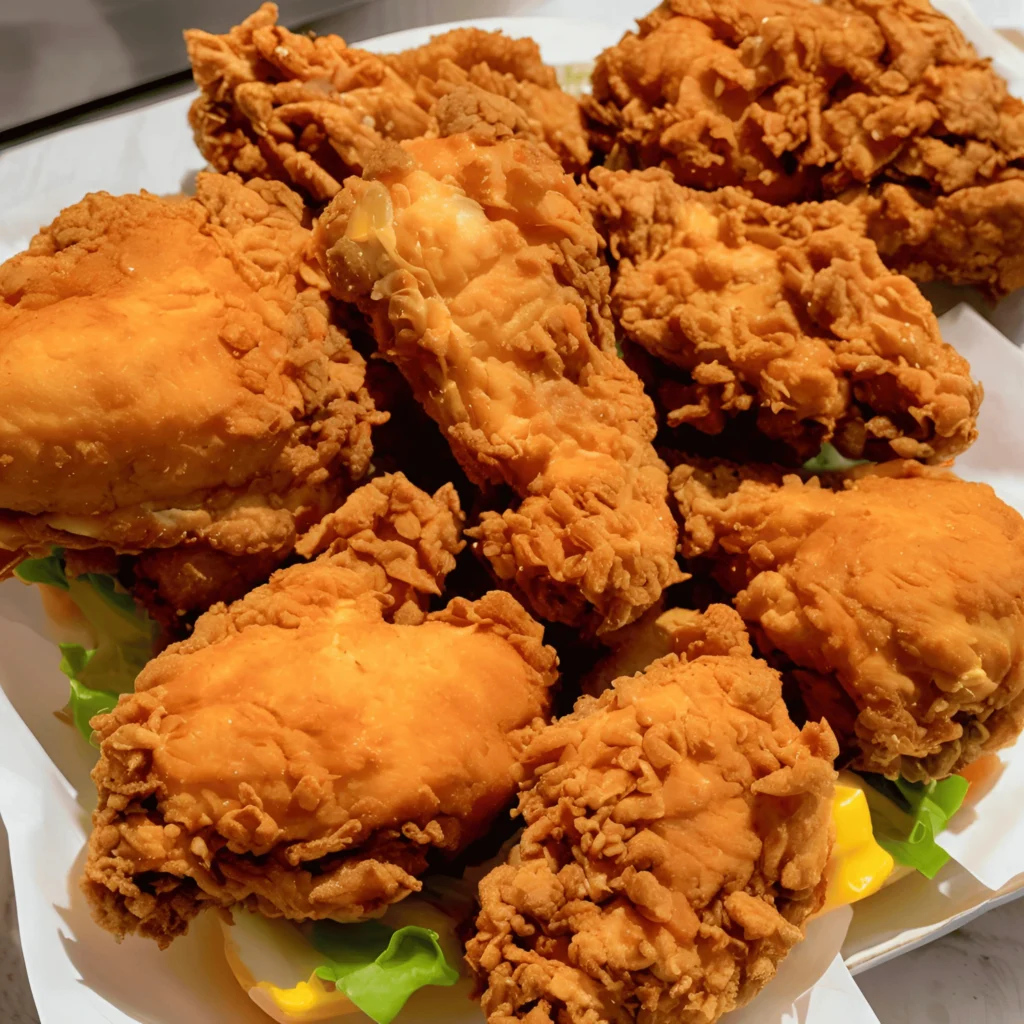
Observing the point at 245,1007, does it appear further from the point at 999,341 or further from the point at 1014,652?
the point at 999,341

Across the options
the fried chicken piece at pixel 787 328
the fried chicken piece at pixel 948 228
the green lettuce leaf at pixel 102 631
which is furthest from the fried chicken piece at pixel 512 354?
the fried chicken piece at pixel 948 228

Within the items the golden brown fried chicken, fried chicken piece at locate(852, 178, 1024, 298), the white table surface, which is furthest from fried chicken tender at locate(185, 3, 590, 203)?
the white table surface

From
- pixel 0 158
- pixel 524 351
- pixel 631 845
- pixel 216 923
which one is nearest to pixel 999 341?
pixel 524 351

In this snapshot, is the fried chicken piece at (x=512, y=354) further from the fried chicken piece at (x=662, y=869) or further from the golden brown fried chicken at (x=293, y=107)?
the golden brown fried chicken at (x=293, y=107)

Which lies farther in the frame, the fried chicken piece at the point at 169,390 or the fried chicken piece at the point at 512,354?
the fried chicken piece at the point at 512,354

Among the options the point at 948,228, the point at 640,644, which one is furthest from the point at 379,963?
the point at 948,228

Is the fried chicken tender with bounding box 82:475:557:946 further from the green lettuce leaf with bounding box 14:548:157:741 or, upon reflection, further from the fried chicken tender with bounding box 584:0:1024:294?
the fried chicken tender with bounding box 584:0:1024:294

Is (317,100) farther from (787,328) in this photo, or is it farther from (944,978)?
(944,978)
